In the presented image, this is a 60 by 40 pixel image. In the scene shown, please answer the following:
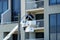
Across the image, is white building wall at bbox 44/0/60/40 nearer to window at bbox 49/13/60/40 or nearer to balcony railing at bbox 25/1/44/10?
window at bbox 49/13/60/40

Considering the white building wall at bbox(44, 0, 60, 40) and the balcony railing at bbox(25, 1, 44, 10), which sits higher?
the balcony railing at bbox(25, 1, 44, 10)

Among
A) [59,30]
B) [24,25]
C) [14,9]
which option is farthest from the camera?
[14,9]

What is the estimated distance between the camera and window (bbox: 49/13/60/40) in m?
32.7

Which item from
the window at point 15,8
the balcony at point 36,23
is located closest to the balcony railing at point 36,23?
the balcony at point 36,23

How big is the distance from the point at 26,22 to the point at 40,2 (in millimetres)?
2970

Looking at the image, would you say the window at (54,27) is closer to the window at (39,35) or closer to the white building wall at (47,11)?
the white building wall at (47,11)

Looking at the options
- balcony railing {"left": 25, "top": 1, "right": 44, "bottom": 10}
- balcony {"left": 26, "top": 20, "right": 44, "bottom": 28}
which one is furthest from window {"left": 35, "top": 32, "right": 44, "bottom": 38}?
balcony railing {"left": 25, "top": 1, "right": 44, "bottom": 10}

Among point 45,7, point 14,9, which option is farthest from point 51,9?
point 14,9

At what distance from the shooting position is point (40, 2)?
118 ft

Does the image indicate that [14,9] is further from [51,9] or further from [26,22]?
[51,9]

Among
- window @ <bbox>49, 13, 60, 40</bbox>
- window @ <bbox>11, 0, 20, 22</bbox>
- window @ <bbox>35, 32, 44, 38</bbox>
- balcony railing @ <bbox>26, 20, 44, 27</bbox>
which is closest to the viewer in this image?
window @ <bbox>49, 13, 60, 40</bbox>

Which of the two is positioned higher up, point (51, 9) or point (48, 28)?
point (51, 9)

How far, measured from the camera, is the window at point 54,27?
32719mm

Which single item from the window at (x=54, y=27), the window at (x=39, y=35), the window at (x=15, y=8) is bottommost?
the window at (x=39, y=35)
